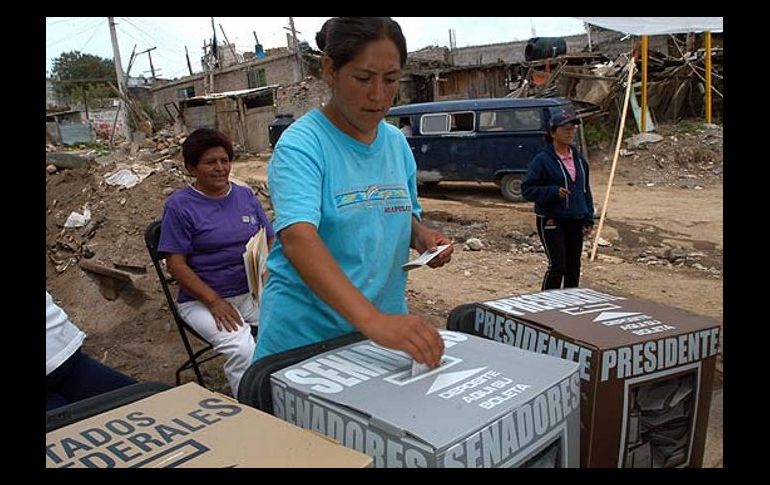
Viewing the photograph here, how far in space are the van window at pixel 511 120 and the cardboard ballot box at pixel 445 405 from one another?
29.7 ft

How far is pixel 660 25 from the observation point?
469 centimetres

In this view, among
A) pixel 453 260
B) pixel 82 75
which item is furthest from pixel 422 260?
pixel 82 75

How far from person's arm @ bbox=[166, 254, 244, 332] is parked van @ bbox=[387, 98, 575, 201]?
25.8 feet

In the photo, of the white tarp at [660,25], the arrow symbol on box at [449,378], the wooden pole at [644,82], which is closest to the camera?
the arrow symbol on box at [449,378]

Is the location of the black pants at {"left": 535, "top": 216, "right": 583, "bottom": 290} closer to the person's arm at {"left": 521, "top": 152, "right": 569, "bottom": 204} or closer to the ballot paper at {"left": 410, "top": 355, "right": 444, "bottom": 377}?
the person's arm at {"left": 521, "top": 152, "right": 569, "bottom": 204}

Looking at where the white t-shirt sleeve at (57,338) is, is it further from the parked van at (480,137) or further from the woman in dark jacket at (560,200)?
the parked van at (480,137)

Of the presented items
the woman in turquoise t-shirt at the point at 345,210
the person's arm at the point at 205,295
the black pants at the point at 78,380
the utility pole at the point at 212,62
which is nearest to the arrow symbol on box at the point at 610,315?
the woman in turquoise t-shirt at the point at 345,210

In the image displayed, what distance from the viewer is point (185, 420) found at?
0.95 meters

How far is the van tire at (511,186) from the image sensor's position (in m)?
10.2

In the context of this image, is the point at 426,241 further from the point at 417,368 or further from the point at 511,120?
the point at 511,120

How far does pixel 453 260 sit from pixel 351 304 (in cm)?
538

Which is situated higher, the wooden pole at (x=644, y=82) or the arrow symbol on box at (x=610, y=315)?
Answer: the wooden pole at (x=644, y=82)

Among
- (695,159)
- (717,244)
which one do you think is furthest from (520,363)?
(695,159)

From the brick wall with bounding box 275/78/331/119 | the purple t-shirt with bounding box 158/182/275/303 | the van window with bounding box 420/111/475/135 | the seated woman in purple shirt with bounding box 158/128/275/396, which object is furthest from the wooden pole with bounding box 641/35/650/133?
the purple t-shirt with bounding box 158/182/275/303
